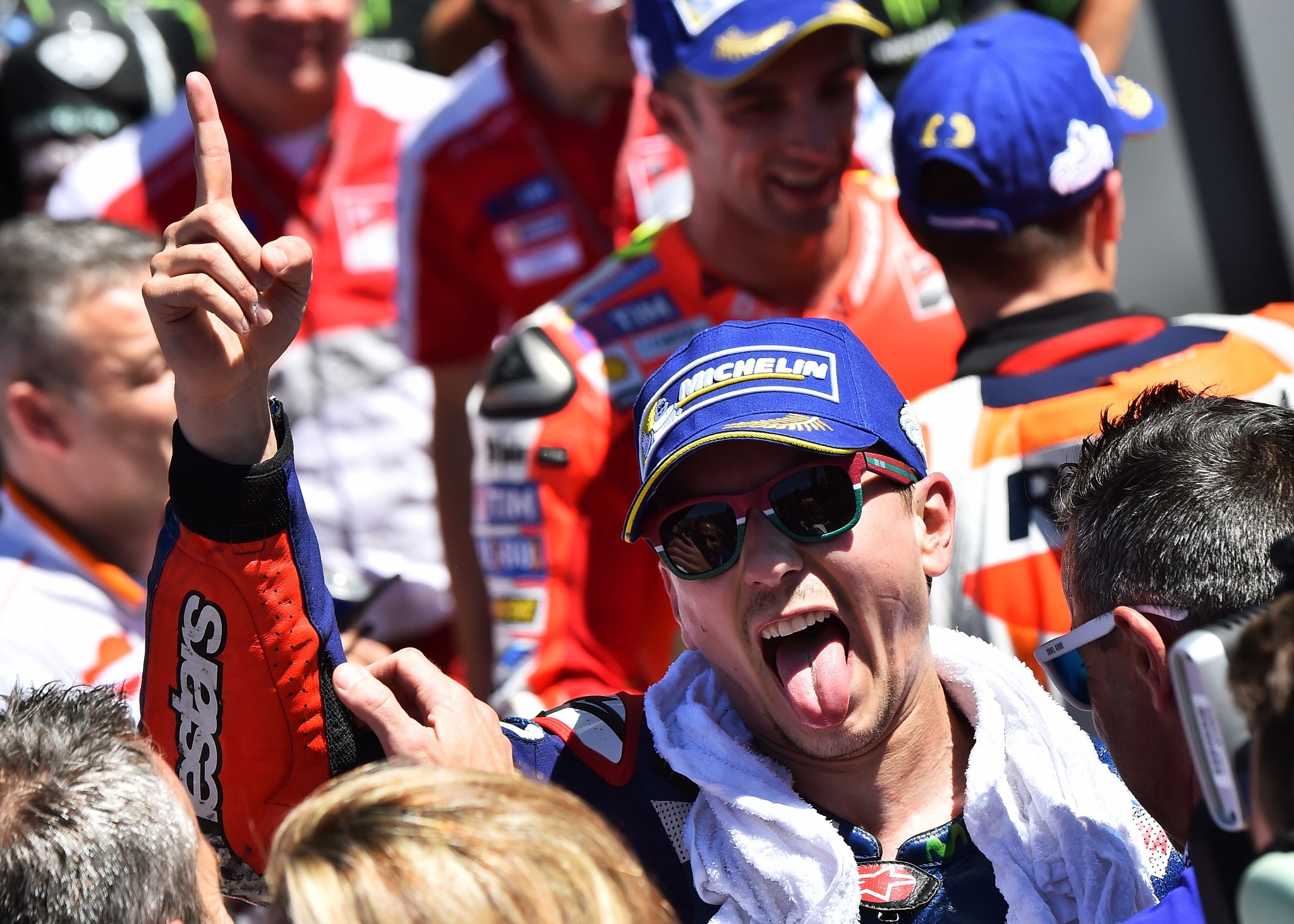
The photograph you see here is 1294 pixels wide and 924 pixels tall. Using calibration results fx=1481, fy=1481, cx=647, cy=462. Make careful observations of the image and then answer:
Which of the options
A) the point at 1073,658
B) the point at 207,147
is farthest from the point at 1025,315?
the point at 207,147

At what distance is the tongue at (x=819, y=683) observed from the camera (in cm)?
181

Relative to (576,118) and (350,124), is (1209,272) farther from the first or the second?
(350,124)

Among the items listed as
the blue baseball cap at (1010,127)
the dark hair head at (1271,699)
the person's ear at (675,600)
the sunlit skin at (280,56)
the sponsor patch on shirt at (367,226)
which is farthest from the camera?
the sponsor patch on shirt at (367,226)

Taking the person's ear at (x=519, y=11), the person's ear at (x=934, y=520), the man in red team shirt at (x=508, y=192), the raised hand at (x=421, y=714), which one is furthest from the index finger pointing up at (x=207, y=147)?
the person's ear at (x=519, y=11)

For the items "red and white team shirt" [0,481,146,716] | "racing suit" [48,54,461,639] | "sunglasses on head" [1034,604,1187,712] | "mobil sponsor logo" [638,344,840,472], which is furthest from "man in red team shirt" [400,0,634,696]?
"sunglasses on head" [1034,604,1187,712]

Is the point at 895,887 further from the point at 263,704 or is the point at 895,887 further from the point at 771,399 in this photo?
the point at 263,704

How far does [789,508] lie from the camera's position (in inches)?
71.9

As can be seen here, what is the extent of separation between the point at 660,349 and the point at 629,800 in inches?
53.5

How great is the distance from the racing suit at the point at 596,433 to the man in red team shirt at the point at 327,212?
3.03 ft

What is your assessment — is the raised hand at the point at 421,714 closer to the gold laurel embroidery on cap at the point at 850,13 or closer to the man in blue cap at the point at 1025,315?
the man in blue cap at the point at 1025,315

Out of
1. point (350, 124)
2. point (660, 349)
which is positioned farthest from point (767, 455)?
point (350, 124)

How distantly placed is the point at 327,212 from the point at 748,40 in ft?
5.53

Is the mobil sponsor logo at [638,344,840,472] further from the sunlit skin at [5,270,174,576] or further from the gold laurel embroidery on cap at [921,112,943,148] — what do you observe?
the sunlit skin at [5,270,174,576]

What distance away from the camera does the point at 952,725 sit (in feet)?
6.40
